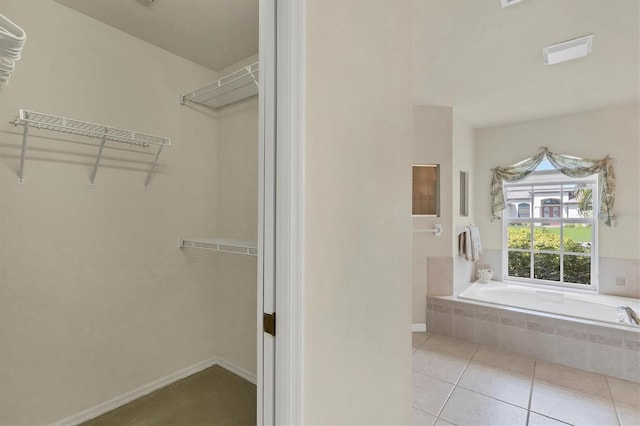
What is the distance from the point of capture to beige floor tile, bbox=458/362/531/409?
220 cm

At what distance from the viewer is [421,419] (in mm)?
1962

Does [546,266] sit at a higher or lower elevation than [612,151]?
lower

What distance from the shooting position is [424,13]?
193 centimetres

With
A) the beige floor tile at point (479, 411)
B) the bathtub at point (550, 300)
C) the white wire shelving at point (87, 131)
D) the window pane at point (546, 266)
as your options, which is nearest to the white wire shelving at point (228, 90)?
the white wire shelving at point (87, 131)

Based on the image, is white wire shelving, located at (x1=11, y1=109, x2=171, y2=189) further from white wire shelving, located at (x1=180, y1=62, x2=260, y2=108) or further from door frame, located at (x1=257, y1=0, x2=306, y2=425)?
door frame, located at (x1=257, y1=0, x2=306, y2=425)

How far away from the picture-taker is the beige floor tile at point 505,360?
2604mm

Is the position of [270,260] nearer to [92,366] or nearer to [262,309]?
[262,309]

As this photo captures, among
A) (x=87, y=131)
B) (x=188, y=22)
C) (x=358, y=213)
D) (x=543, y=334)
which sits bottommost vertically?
(x=543, y=334)

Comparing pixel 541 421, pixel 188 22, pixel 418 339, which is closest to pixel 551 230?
pixel 418 339

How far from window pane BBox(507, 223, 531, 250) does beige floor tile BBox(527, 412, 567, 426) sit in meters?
2.74

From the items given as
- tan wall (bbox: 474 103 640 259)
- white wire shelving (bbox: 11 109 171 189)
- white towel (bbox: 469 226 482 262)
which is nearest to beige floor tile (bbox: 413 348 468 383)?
white towel (bbox: 469 226 482 262)

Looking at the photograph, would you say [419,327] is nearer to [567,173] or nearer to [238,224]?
[238,224]

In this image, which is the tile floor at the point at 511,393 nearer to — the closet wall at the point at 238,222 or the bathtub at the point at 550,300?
the bathtub at the point at 550,300

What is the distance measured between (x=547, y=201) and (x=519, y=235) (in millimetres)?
556
